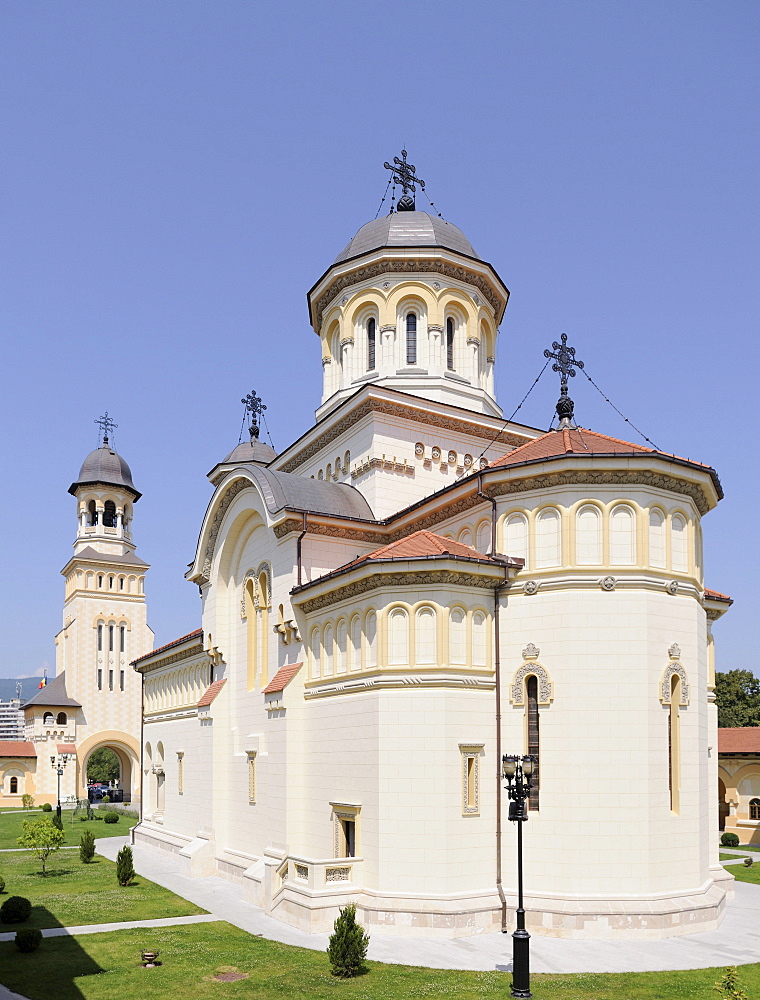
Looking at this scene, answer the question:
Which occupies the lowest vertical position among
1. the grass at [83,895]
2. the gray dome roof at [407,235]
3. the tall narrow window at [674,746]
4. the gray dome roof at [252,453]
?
the grass at [83,895]

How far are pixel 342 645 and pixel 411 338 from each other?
39.3 ft

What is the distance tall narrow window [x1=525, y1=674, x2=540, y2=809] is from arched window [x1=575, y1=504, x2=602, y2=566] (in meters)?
2.68

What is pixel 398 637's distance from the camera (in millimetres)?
19297

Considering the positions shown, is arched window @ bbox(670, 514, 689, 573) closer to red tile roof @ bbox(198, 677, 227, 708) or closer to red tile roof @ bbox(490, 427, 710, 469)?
red tile roof @ bbox(490, 427, 710, 469)

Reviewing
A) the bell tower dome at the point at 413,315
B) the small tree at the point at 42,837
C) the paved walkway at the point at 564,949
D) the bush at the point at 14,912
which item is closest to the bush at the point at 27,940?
the bush at the point at 14,912

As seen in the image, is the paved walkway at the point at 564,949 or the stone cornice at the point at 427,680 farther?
the stone cornice at the point at 427,680

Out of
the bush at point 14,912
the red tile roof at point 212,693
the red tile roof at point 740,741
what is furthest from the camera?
the red tile roof at point 740,741

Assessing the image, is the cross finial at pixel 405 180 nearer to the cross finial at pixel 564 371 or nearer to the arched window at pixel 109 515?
the cross finial at pixel 564 371

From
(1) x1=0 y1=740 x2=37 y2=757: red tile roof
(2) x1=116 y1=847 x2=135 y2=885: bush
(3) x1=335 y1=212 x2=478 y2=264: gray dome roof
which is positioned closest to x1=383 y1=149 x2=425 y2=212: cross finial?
(3) x1=335 y1=212 x2=478 y2=264: gray dome roof

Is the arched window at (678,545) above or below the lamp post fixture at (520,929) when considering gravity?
above

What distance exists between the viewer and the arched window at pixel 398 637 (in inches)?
755

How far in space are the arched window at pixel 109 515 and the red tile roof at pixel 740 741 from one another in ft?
149

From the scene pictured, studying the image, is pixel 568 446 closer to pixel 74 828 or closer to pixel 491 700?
pixel 491 700

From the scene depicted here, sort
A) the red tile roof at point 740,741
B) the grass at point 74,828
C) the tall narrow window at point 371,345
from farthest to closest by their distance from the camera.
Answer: the grass at point 74,828, the red tile roof at point 740,741, the tall narrow window at point 371,345
